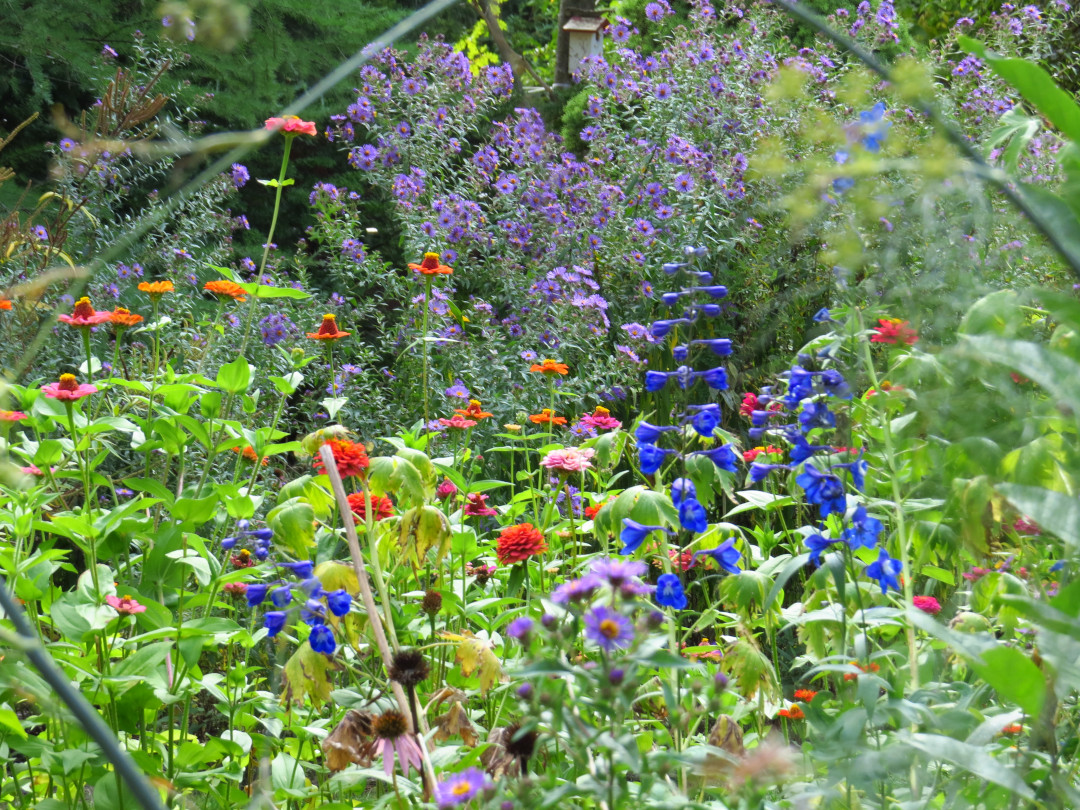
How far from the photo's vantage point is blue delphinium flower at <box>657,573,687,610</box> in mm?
1075

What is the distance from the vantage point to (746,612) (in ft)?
4.69

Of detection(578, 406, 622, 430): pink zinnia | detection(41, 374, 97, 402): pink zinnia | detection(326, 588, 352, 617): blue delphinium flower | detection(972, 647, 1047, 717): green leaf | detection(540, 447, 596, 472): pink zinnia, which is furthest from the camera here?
detection(578, 406, 622, 430): pink zinnia

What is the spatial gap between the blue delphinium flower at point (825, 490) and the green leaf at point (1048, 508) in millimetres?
473

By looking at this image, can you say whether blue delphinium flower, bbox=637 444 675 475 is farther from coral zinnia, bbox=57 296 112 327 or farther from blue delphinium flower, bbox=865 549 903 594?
coral zinnia, bbox=57 296 112 327

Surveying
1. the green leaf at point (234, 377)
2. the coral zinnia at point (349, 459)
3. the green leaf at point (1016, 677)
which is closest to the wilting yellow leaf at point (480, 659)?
the coral zinnia at point (349, 459)

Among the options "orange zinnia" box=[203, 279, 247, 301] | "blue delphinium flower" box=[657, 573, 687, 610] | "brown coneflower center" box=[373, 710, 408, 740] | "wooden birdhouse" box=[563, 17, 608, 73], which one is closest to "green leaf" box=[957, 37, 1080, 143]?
"blue delphinium flower" box=[657, 573, 687, 610]

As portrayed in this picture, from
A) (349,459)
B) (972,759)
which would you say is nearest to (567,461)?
(349,459)

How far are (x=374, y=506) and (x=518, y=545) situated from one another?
1.11 ft

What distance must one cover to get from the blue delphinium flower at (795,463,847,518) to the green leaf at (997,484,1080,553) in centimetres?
47

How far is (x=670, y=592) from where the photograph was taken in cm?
108

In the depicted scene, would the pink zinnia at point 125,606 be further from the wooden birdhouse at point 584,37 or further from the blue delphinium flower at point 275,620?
the wooden birdhouse at point 584,37

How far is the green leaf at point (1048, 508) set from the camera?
533 mm

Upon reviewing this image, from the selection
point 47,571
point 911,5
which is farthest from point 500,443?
point 911,5

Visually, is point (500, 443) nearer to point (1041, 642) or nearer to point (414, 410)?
point (414, 410)
